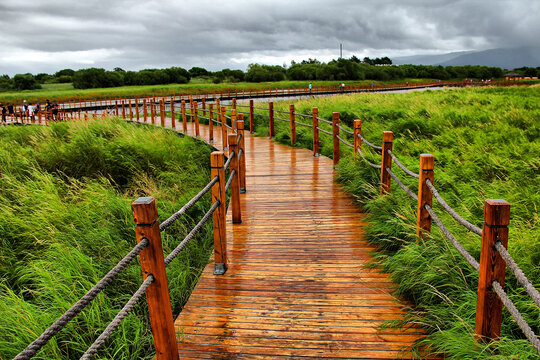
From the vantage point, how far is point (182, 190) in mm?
9094

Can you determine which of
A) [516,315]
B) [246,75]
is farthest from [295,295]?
[246,75]

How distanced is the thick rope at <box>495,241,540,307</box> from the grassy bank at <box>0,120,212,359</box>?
8.21 ft

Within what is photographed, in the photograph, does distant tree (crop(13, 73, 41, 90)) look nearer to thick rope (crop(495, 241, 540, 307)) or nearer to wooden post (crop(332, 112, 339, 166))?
wooden post (crop(332, 112, 339, 166))

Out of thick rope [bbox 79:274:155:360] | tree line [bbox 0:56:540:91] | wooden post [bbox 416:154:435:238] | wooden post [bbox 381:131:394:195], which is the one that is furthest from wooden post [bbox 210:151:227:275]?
tree line [bbox 0:56:540:91]

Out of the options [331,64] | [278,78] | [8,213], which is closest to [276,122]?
[8,213]

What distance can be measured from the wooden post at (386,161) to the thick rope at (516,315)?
9.56 feet

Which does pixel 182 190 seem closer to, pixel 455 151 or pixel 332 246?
pixel 332 246

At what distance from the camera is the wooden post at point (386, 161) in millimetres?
5473

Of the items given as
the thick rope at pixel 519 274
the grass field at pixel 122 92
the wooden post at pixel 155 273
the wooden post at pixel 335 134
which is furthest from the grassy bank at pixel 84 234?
the grass field at pixel 122 92

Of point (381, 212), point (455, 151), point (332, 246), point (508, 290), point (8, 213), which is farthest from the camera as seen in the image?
point (455, 151)

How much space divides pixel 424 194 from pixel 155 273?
2681 mm

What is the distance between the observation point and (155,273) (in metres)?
2.61

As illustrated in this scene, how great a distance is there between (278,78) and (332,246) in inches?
3258

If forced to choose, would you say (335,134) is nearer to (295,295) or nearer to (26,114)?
(295,295)
